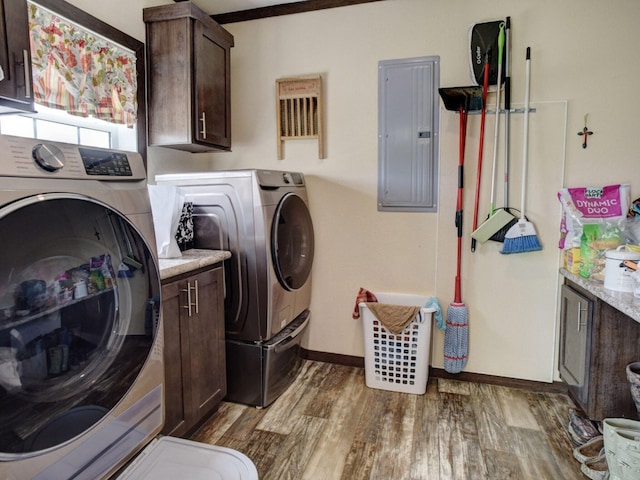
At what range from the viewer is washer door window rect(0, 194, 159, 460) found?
96 centimetres

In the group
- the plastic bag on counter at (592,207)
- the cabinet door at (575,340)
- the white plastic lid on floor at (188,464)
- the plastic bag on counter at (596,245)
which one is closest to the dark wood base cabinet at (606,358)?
the cabinet door at (575,340)

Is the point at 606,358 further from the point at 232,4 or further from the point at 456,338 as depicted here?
the point at 232,4

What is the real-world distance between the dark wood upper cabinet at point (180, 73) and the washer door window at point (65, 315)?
53.4 inches

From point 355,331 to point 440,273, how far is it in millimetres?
718

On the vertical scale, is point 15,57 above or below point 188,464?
above

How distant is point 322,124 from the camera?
2.79 metres

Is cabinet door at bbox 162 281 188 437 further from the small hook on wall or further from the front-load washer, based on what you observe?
the small hook on wall

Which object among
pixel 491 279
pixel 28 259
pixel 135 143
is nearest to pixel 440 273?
pixel 491 279

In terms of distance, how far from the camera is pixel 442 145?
257 cm

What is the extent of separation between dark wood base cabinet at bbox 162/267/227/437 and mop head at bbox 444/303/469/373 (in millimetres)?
1390

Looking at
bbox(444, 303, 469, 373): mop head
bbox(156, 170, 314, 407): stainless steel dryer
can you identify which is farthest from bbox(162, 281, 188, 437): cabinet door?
bbox(444, 303, 469, 373): mop head

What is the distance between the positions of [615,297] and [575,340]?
1.91 ft

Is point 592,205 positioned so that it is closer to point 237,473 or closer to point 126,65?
point 237,473

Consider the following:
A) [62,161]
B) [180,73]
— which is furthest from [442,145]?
[62,161]
